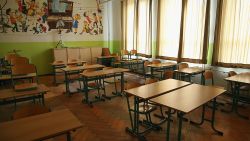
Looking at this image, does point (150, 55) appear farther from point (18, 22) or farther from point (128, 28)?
point (18, 22)

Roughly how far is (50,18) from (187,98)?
Result: 6.42 meters

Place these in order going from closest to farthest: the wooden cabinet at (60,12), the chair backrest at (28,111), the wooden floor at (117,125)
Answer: the chair backrest at (28,111) → the wooden floor at (117,125) → the wooden cabinet at (60,12)

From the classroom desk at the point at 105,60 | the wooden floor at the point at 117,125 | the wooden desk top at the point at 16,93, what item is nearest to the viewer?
the wooden desk top at the point at 16,93


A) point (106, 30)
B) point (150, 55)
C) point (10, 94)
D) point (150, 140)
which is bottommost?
point (150, 140)

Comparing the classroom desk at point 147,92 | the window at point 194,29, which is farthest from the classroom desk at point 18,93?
the window at point 194,29

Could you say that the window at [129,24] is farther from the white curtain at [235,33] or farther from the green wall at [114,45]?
the white curtain at [235,33]

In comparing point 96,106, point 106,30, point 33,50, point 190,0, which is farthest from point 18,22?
point 190,0

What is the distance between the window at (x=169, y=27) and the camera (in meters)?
5.51

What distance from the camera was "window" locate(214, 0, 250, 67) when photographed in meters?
4.02

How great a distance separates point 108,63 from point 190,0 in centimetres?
421

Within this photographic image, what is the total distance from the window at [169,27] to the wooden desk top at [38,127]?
15.3 ft

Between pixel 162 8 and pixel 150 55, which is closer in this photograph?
pixel 162 8

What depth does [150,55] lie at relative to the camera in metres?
6.58

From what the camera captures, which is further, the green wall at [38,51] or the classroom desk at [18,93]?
the green wall at [38,51]
